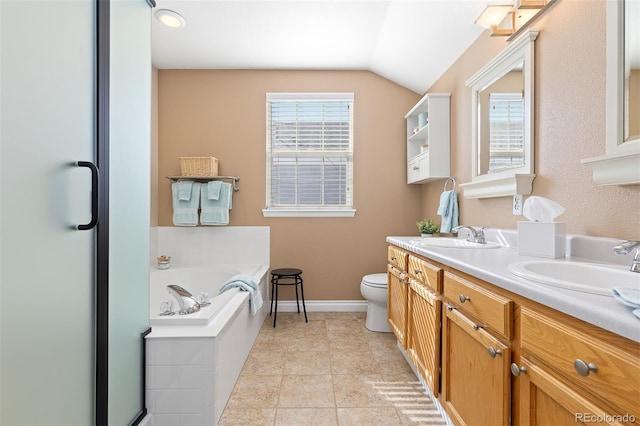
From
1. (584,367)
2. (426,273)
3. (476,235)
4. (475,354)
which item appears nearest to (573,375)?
(584,367)

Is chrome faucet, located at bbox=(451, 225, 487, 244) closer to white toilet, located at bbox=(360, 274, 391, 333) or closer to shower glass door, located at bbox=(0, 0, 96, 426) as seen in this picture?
white toilet, located at bbox=(360, 274, 391, 333)

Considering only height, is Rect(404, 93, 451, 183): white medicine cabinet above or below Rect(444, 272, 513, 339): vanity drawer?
above

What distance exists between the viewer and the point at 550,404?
0.74 m

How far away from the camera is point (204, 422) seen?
1381mm

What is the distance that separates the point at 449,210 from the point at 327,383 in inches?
61.2

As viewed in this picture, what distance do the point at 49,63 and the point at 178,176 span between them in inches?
86.8

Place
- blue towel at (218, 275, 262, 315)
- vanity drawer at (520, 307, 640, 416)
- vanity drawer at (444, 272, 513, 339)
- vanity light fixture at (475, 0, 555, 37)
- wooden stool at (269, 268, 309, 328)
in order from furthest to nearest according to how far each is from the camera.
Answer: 1. wooden stool at (269, 268, 309, 328)
2. blue towel at (218, 275, 262, 315)
3. vanity light fixture at (475, 0, 555, 37)
4. vanity drawer at (444, 272, 513, 339)
5. vanity drawer at (520, 307, 640, 416)

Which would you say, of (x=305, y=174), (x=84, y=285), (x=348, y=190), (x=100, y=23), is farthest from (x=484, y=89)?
(x=84, y=285)

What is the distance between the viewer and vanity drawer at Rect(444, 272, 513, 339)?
904 millimetres

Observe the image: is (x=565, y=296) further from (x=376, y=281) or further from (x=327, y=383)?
(x=376, y=281)

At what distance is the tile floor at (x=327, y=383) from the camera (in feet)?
5.00

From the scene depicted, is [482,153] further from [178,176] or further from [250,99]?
[178,176]

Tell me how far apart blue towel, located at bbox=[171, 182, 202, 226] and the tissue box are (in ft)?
8.87

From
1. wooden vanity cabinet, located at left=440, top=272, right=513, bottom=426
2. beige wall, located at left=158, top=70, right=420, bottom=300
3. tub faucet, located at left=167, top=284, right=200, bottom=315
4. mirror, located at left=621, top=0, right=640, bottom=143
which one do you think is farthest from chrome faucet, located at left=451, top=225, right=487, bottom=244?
tub faucet, located at left=167, top=284, right=200, bottom=315
